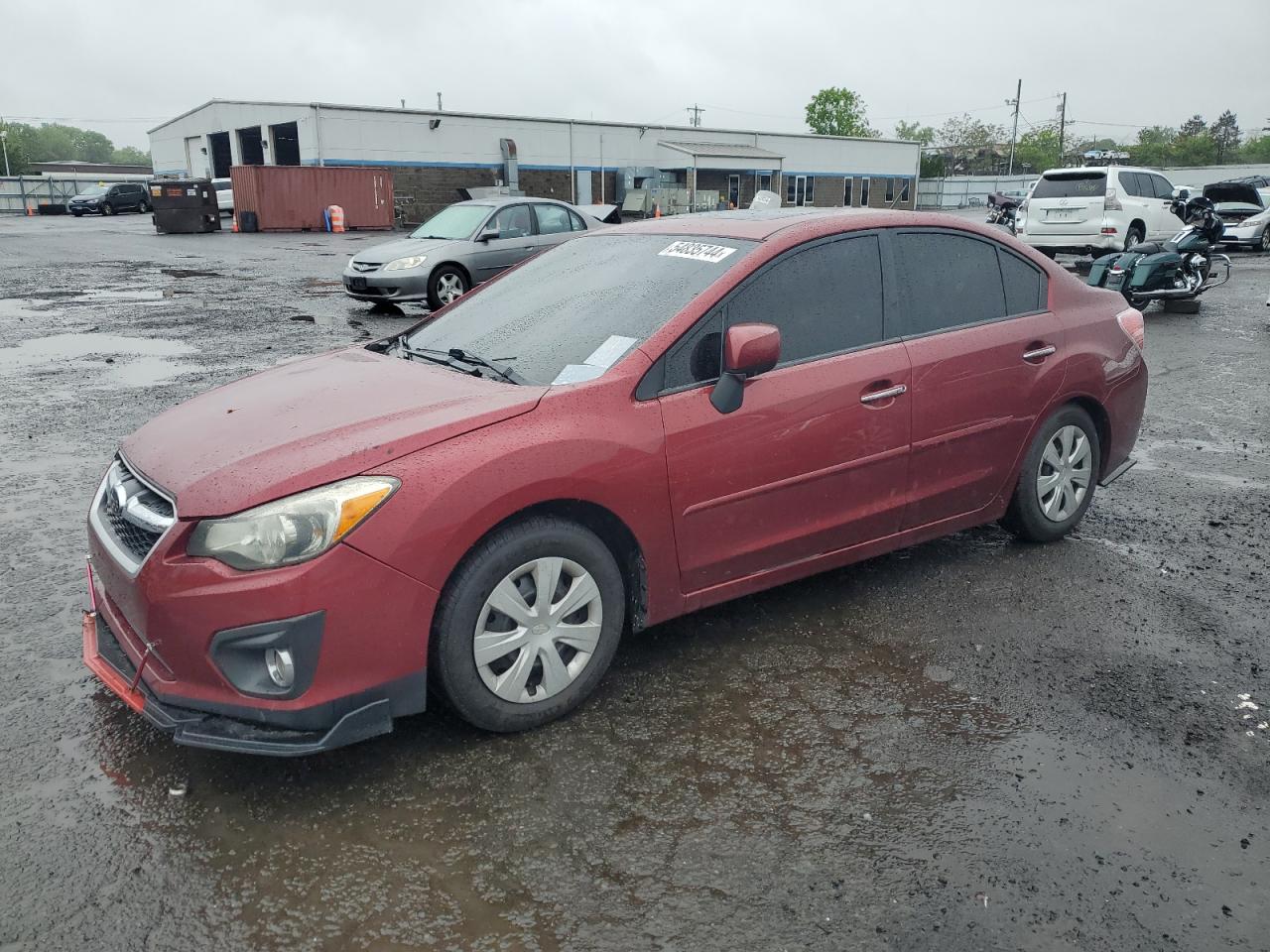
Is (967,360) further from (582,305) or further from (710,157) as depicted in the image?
(710,157)

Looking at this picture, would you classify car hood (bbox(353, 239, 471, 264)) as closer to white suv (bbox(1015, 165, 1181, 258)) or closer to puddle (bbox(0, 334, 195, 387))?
puddle (bbox(0, 334, 195, 387))

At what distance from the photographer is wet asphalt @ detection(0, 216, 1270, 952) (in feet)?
8.15

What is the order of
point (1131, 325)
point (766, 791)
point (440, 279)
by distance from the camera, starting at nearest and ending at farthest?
point (766, 791) < point (1131, 325) < point (440, 279)

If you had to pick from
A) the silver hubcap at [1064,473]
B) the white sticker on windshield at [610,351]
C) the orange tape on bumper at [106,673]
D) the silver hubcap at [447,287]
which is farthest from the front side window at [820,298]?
the silver hubcap at [447,287]

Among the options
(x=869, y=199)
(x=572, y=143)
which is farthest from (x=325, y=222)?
(x=869, y=199)

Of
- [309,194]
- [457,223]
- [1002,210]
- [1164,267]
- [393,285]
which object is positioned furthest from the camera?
[309,194]

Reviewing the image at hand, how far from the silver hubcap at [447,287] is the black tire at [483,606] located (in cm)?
1068

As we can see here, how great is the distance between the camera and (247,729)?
2.81 m

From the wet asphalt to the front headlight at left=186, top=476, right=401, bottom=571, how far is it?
75cm

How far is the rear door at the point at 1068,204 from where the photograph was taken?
61.1 feet

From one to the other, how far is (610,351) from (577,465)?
565 mm

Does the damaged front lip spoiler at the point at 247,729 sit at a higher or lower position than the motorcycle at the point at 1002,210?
lower

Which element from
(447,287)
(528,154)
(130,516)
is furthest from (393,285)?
(528,154)

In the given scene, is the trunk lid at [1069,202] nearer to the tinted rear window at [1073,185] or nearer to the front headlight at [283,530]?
the tinted rear window at [1073,185]
